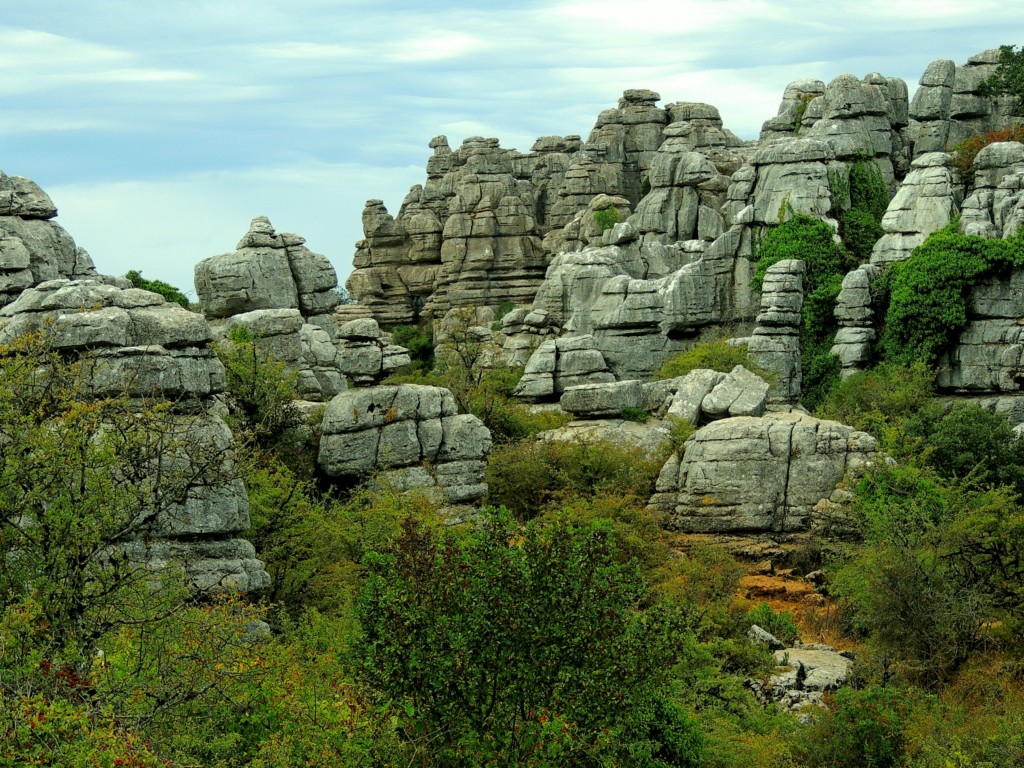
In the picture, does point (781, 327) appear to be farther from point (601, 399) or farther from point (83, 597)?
point (83, 597)

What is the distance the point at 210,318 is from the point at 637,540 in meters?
14.2

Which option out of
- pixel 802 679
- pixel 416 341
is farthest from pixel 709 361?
pixel 416 341

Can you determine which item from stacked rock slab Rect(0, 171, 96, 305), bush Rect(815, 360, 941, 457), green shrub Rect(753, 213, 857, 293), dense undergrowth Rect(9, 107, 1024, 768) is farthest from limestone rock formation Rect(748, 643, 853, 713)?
green shrub Rect(753, 213, 857, 293)

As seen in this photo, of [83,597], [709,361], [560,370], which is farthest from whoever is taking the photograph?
[709,361]

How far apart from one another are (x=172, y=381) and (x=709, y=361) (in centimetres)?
2430

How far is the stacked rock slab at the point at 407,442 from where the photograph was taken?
29.7 meters

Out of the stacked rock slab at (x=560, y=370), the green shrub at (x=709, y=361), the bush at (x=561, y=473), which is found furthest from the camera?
the green shrub at (x=709, y=361)

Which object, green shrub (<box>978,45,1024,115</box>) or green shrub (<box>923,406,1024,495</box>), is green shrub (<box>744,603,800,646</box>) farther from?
green shrub (<box>978,45,1024,115</box>)

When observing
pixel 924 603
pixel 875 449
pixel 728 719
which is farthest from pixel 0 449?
pixel 875 449

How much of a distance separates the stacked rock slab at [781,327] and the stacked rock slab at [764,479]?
1106cm

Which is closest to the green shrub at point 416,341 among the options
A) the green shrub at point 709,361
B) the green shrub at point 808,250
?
the green shrub at point 808,250

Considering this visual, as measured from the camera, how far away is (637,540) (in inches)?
1138

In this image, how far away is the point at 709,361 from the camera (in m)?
43.3

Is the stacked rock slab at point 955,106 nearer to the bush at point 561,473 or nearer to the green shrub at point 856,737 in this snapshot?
the bush at point 561,473
